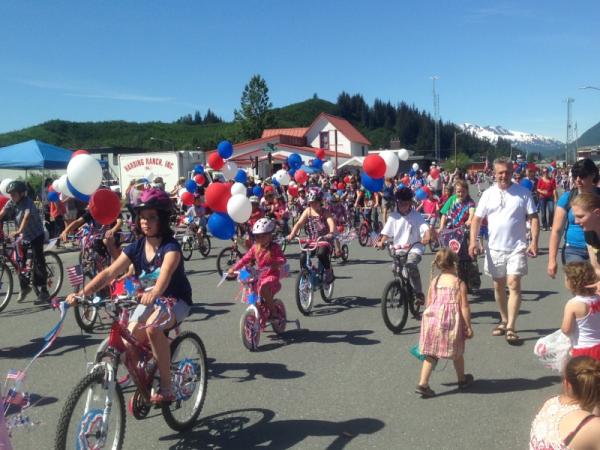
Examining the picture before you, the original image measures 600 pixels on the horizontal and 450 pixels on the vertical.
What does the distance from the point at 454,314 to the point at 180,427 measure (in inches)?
95.2

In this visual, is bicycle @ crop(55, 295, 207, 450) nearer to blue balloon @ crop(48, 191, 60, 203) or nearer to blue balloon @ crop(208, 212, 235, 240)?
blue balloon @ crop(208, 212, 235, 240)

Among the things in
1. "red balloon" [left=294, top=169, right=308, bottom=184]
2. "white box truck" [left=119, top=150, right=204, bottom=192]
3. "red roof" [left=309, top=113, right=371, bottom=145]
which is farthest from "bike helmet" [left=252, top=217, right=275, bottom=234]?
"red roof" [left=309, top=113, right=371, bottom=145]

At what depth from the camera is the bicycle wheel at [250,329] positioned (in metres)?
6.32

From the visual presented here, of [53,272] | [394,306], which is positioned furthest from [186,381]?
[53,272]

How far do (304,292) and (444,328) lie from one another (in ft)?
11.2

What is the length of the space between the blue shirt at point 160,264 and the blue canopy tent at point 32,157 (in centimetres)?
1372

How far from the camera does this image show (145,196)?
4.13 metres

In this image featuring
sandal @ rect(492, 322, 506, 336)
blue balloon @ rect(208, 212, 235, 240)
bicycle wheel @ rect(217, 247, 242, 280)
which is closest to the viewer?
sandal @ rect(492, 322, 506, 336)

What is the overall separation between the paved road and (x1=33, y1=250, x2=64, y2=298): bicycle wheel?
1242 mm

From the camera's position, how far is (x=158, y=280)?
3924 millimetres

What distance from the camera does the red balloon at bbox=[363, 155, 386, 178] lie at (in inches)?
388

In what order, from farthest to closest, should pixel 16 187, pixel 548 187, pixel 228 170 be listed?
1. pixel 548 187
2. pixel 228 170
3. pixel 16 187

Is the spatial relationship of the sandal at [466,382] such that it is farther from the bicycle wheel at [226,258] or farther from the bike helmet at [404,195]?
the bicycle wheel at [226,258]

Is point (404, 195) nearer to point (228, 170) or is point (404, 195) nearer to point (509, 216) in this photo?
point (509, 216)
